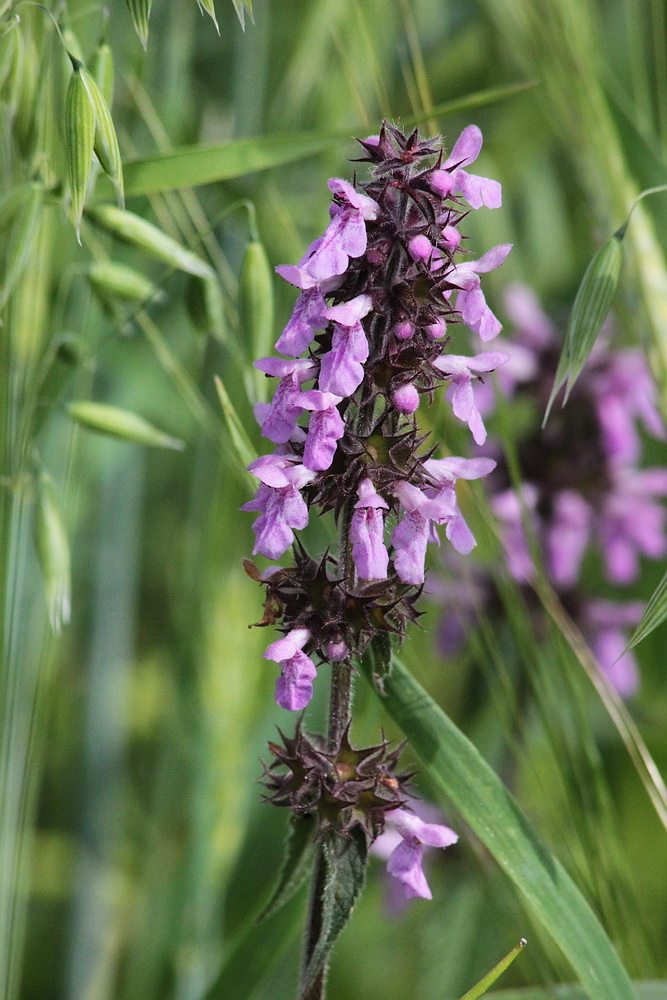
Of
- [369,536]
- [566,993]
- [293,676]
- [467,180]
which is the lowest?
[566,993]

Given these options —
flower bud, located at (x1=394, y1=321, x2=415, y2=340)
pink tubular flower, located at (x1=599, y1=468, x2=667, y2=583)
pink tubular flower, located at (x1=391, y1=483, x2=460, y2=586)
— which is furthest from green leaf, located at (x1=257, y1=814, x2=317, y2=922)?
pink tubular flower, located at (x1=599, y1=468, x2=667, y2=583)

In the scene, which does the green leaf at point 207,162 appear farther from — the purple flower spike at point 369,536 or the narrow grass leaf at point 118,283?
the purple flower spike at point 369,536

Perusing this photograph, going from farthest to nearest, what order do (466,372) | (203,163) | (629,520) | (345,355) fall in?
(629,520), (203,163), (466,372), (345,355)

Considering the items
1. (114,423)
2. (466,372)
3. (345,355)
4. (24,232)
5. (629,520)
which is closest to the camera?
(345,355)

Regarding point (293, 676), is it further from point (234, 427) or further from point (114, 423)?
point (114, 423)

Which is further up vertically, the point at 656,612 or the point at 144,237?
the point at 144,237

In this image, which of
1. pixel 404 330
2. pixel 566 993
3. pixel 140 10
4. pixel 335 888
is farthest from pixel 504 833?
pixel 140 10

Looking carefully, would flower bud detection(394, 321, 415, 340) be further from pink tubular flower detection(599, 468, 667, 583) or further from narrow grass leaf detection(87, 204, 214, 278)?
pink tubular flower detection(599, 468, 667, 583)
